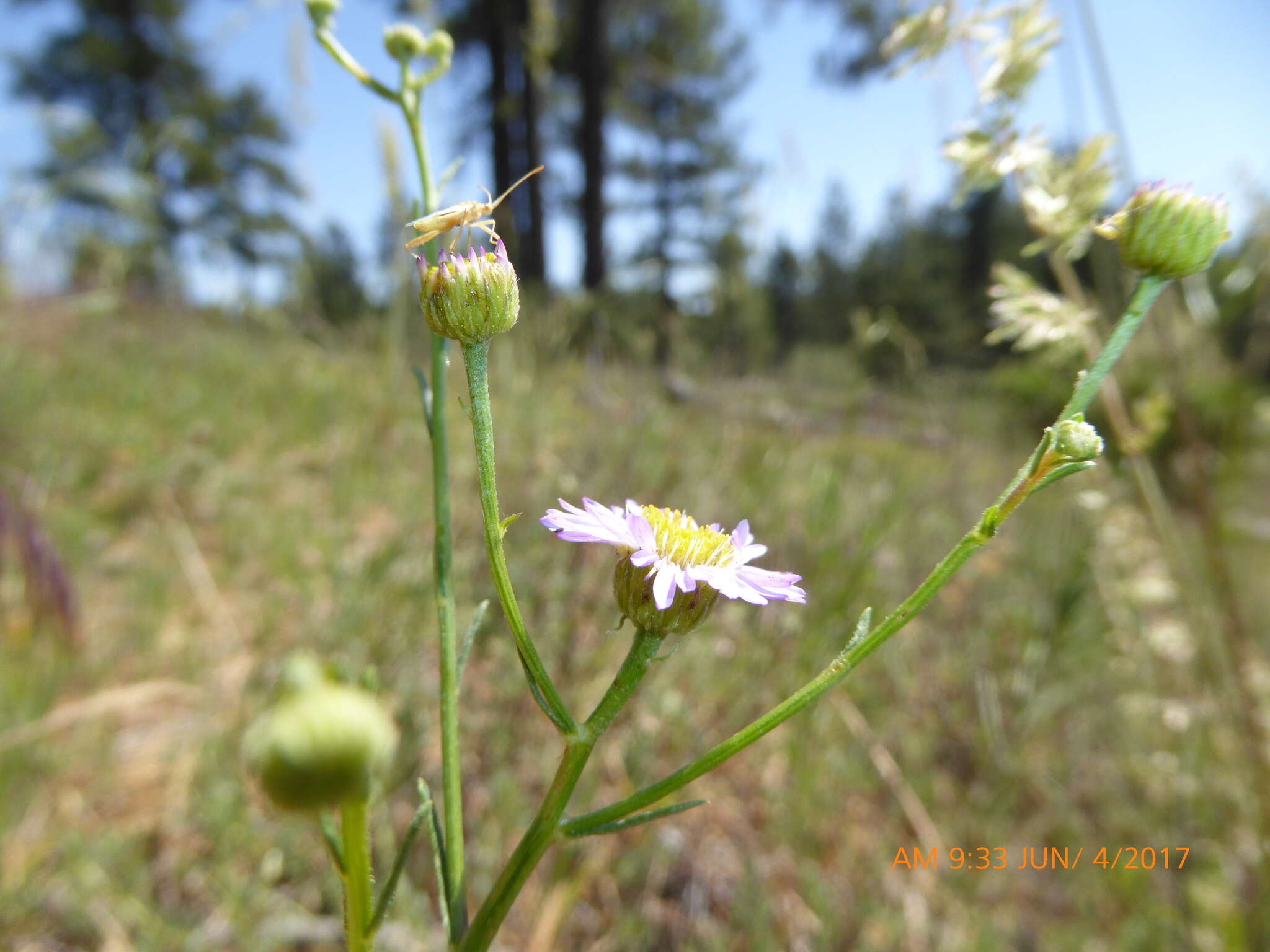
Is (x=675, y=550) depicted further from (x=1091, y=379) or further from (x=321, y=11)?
(x=321, y=11)

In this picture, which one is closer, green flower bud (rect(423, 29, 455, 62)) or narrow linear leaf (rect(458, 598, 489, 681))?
narrow linear leaf (rect(458, 598, 489, 681))

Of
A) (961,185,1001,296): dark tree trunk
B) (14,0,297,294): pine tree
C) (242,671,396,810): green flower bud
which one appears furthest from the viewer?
(961,185,1001,296): dark tree trunk

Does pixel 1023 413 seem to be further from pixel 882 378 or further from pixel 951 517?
pixel 951 517

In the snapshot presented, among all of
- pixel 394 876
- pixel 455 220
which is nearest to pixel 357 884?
pixel 394 876

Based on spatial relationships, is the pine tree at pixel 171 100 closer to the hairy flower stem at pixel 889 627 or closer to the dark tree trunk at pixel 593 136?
the dark tree trunk at pixel 593 136

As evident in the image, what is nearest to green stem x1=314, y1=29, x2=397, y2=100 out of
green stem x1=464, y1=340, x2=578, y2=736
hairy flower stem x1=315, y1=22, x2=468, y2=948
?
hairy flower stem x1=315, y1=22, x2=468, y2=948

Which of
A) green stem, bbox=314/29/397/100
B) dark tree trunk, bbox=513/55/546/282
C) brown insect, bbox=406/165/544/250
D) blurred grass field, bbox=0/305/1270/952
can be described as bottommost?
blurred grass field, bbox=0/305/1270/952

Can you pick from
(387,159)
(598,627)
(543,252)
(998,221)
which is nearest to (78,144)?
(543,252)

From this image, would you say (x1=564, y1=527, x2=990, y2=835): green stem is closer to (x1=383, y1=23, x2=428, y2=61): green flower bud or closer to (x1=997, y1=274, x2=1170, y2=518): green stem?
(x1=997, y1=274, x2=1170, y2=518): green stem
